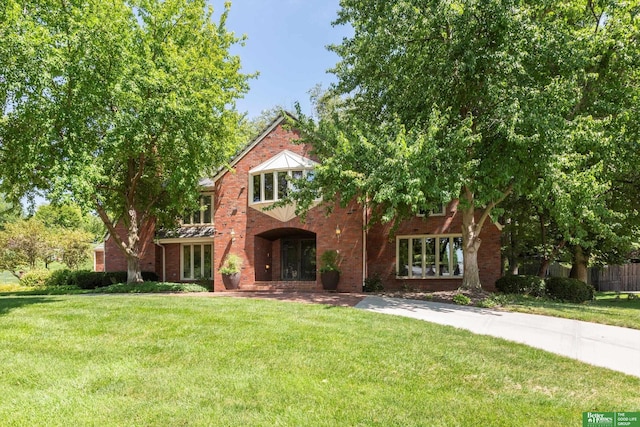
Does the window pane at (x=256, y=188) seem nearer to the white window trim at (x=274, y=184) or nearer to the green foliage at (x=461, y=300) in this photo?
the white window trim at (x=274, y=184)

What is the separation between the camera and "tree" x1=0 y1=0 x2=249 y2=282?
11.0 m

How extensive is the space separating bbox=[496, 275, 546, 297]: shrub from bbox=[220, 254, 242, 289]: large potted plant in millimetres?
11537

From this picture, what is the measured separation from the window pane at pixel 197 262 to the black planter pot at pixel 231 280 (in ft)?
17.0

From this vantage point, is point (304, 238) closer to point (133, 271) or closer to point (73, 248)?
point (133, 271)

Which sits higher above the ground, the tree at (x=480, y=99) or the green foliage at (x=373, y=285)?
the tree at (x=480, y=99)

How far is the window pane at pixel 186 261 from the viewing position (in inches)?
893

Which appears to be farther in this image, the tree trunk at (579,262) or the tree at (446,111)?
the tree trunk at (579,262)

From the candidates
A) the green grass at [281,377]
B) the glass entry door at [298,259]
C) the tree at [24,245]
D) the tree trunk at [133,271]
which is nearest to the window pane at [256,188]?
the glass entry door at [298,259]

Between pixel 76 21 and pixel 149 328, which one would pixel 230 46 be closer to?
pixel 76 21

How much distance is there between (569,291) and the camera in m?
15.5

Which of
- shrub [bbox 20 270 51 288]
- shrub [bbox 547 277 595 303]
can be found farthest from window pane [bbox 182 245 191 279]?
shrub [bbox 547 277 595 303]

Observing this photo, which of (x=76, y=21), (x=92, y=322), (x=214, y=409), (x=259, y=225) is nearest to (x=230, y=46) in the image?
(x=76, y=21)

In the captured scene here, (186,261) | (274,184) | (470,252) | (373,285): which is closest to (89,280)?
(186,261)

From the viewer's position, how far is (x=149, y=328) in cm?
767
